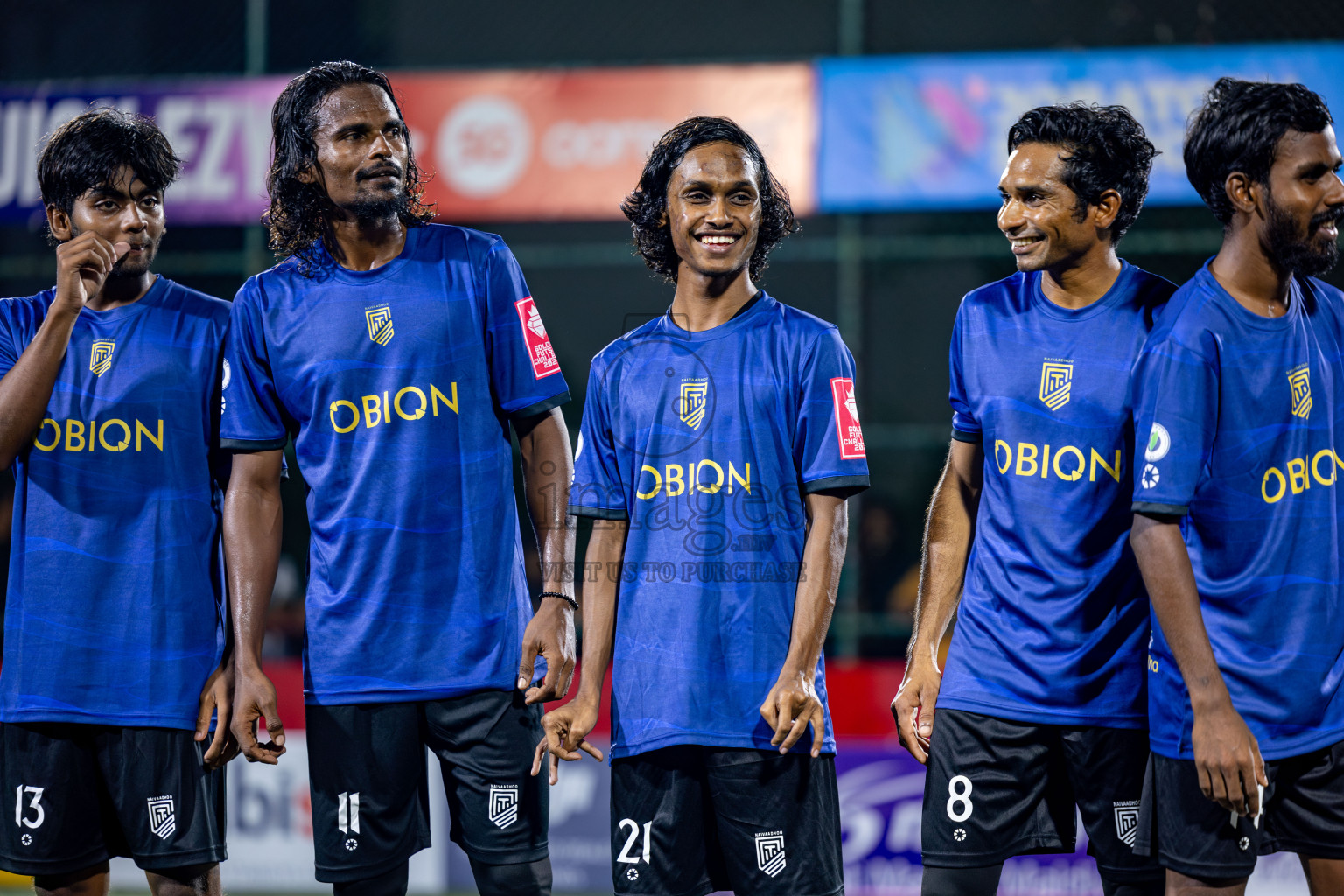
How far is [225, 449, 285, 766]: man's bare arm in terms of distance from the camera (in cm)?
319

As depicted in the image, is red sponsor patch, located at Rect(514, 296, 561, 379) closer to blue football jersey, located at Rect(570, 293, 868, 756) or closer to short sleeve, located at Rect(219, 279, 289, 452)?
blue football jersey, located at Rect(570, 293, 868, 756)

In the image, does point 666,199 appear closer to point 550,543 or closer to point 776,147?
point 550,543

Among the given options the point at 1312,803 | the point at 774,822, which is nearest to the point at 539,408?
the point at 774,822

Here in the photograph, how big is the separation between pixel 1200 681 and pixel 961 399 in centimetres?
93

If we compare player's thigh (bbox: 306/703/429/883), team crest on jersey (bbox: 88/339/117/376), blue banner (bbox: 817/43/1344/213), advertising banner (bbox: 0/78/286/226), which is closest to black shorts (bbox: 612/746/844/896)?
player's thigh (bbox: 306/703/429/883)

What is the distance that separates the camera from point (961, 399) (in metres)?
3.36

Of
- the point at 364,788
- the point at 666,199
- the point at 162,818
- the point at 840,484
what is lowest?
the point at 162,818

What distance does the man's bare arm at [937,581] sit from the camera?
3.30m

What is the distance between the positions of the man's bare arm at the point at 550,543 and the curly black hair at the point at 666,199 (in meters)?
0.50

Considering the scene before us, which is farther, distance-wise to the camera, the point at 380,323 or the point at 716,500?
the point at 380,323

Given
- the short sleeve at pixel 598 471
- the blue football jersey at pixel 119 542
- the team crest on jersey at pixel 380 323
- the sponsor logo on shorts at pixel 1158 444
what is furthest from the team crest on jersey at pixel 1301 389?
the blue football jersey at pixel 119 542

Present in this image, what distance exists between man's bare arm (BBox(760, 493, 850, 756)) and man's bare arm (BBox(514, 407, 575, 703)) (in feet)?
1.58

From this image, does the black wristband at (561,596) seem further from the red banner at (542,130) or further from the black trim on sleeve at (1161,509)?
the red banner at (542,130)

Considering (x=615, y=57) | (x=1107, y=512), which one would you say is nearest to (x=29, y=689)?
(x=1107, y=512)
